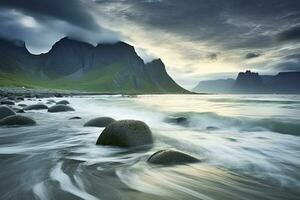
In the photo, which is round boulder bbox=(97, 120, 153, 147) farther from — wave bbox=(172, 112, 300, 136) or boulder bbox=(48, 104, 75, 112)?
boulder bbox=(48, 104, 75, 112)

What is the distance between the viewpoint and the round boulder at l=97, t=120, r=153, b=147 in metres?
9.54

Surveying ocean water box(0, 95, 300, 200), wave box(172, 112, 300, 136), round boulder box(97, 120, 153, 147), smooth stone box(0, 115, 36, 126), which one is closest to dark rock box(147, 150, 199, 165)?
ocean water box(0, 95, 300, 200)

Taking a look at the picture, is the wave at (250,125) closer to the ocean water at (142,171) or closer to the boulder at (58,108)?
the ocean water at (142,171)

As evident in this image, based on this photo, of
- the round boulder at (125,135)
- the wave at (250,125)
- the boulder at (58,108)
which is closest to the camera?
the round boulder at (125,135)

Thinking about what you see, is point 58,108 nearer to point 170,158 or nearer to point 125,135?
point 125,135

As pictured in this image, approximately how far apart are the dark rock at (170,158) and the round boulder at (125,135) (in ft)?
6.60

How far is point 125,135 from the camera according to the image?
380 inches

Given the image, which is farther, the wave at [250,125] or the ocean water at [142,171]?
the wave at [250,125]

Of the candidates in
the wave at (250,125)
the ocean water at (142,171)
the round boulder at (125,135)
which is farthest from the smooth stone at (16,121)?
the wave at (250,125)

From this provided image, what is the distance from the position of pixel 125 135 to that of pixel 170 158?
2.57m

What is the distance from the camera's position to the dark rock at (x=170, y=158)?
24.1 ft

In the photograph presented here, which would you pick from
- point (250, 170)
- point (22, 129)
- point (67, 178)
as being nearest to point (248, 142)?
point (250, 170)

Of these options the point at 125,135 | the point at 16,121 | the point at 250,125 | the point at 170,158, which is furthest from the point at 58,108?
the point at 170,158

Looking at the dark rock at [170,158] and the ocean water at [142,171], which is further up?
the dark rock at [170,158]
